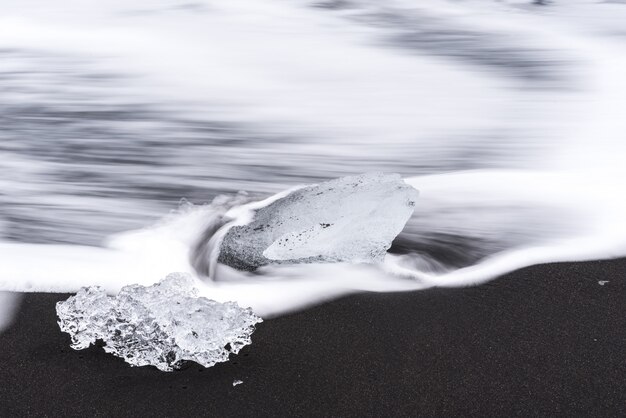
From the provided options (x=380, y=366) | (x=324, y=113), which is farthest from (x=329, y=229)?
(x=324, y=113)

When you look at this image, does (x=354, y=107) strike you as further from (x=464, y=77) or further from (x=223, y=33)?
(x=223, y=33)

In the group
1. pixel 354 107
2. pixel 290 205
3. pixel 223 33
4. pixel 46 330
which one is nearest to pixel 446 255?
pixel 290 205

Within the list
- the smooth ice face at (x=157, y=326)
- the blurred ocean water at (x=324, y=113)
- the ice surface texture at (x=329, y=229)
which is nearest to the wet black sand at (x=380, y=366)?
the smooth ice face at (x=157, y=326)

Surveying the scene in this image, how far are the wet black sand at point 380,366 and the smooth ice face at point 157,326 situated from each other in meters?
0.04

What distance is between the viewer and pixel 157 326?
1810 millimetres

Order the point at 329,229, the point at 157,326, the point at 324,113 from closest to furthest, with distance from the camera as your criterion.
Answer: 1. the point at 157,326
2. the point at 329,229
3. the point at 324,113

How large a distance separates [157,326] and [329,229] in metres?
0.68

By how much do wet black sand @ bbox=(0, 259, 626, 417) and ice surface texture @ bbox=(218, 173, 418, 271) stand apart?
0.20m

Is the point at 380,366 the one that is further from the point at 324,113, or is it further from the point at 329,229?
the point at 324,113

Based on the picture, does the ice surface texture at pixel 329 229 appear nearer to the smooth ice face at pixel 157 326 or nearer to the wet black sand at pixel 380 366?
the wet black sand at pixel 380 366

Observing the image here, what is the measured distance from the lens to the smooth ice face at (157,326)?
1794 millimetres

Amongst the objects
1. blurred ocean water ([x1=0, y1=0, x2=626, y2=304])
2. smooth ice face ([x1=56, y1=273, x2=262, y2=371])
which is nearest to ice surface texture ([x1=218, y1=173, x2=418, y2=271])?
blurred ocean water ([x1=0, y1=0, x2=626, y2=304])

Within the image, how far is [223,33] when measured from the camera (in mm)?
6012

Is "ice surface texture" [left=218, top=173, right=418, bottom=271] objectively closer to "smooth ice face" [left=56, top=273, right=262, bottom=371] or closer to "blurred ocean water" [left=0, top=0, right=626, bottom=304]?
"blurred ocean water" [left=0, top=0, right=626, bottom=304]
